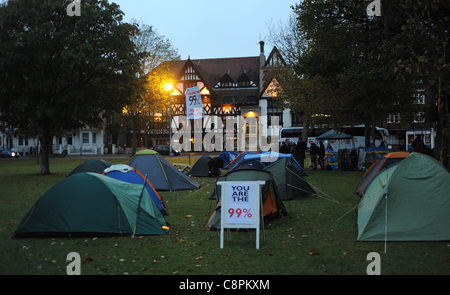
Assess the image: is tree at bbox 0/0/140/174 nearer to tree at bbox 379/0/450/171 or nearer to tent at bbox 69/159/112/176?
tent at bbox 69/159/112/176

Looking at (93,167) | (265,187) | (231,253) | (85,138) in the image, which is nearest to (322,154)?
(93,167)

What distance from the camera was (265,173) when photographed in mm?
9789

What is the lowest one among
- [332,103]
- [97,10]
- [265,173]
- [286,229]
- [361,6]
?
[286,229]

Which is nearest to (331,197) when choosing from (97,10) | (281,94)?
(97,10)

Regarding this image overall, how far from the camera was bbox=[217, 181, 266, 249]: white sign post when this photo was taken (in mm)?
7371

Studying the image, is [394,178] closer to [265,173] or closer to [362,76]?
[265,173]

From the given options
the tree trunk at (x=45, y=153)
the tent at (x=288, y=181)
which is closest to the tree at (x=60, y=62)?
the tree trunk at (x=45, y=153)

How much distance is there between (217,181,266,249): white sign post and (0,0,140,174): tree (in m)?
16.5

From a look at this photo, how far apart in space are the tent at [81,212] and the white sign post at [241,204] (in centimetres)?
218

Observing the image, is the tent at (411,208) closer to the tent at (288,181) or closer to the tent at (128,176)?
the tent at (288,181)

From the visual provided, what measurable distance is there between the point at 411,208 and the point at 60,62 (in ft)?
65.3

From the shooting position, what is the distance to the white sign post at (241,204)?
737 cm
